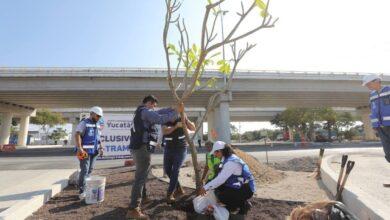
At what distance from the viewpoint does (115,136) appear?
8.84 metres

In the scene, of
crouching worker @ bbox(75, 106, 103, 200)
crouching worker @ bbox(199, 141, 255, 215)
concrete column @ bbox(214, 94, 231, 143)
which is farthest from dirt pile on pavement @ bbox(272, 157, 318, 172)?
concrete column @ bbox(214, 94, 231, 143)

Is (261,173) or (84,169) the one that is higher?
(84,169)

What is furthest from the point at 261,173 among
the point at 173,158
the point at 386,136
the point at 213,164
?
the point at 386,136

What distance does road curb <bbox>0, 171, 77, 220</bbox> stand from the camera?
11.2 feet

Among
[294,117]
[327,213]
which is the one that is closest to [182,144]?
[327,213]

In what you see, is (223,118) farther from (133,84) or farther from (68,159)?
(68,159)

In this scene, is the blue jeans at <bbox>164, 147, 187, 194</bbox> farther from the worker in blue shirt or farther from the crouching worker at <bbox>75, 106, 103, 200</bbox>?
the crouching worker at <bbox>75, 106, 103, 200</bbox>

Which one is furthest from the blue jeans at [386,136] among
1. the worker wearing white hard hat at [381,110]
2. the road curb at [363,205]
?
the road curb at [363,205]

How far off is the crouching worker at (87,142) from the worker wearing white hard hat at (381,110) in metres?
4.53

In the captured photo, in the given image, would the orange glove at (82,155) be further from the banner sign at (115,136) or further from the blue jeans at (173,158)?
the banner sign at (115,136)

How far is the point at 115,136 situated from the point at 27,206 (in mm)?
5028

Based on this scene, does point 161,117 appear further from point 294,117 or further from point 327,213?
point 294,117

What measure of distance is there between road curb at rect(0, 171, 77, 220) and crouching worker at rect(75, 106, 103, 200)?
21.3 inches

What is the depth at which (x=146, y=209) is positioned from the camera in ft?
13.2
